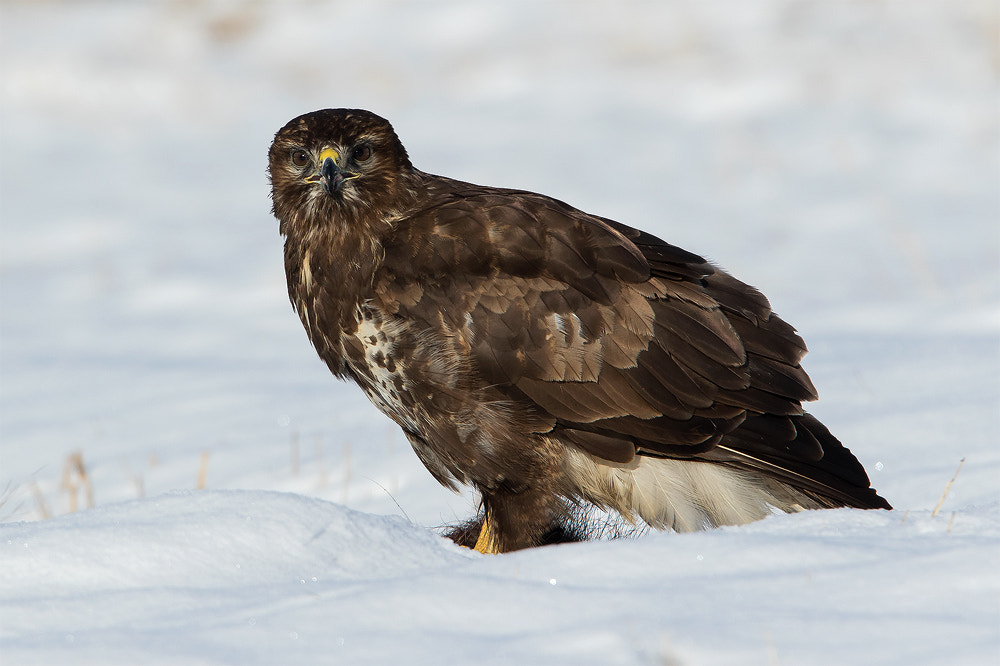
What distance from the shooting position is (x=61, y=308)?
12.4m

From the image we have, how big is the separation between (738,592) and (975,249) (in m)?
10.4

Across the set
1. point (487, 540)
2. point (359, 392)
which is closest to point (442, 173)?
point (359, 392)

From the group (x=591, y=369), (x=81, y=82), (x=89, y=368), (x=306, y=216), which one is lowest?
(x=89, y=368)

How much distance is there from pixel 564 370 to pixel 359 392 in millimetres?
4866

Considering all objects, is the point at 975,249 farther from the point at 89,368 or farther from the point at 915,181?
the point at 89,368

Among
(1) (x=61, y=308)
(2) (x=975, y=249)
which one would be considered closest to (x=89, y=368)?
(1) (x=61, y=308)

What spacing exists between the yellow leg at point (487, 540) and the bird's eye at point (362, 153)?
1.43m

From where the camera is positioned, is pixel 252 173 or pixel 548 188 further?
pixel 252 173

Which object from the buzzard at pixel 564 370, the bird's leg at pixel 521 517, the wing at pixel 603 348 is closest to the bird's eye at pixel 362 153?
the buzzard at pixel 564 370

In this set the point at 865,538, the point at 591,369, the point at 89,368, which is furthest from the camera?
the point at 89,368

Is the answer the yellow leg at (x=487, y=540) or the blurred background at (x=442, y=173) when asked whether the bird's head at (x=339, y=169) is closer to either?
the yellow leg at (x=487, y=540)

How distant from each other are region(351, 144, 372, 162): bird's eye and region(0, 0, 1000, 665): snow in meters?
1.43

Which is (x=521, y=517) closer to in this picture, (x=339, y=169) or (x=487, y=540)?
(x=487, y=540)

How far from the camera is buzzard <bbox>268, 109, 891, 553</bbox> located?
4184mm
